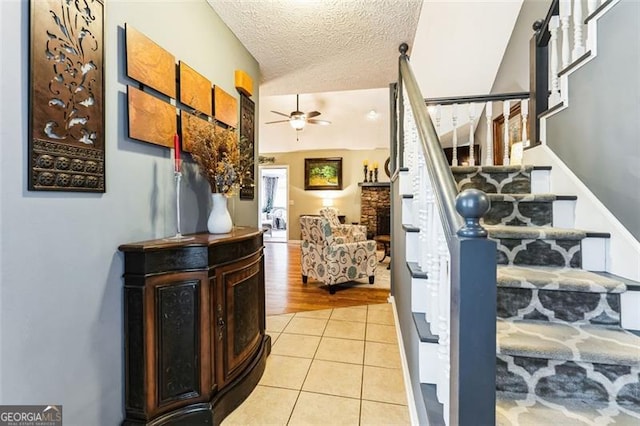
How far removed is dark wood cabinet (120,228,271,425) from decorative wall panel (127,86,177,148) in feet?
1.75

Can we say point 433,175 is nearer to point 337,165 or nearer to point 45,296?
point 45,296

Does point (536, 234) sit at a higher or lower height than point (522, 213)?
lower

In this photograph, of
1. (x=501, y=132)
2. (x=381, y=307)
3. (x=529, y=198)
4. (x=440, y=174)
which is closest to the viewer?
(x=440, y=174)

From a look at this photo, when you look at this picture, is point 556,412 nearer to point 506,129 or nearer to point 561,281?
point 561,281

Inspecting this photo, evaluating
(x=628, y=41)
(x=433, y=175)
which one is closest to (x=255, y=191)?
(x=433, y=175)

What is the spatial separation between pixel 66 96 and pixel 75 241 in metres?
0.54

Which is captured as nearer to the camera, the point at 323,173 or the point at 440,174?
the point at 440,174

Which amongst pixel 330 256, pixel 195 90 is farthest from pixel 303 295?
pixel 195 90

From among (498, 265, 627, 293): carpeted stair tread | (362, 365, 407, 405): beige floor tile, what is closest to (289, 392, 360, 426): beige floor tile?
(362, 365, 407, 405): beige floor tile

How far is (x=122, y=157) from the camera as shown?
1.33 meters

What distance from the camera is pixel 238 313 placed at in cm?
169

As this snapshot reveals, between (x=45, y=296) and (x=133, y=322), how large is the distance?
365mm

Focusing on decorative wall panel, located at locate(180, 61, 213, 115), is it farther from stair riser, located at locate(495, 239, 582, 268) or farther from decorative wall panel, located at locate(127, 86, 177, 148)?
stair riser, located at locate(495, 239, 582, 268)

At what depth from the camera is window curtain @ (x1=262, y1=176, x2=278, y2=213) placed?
11.9 metres
